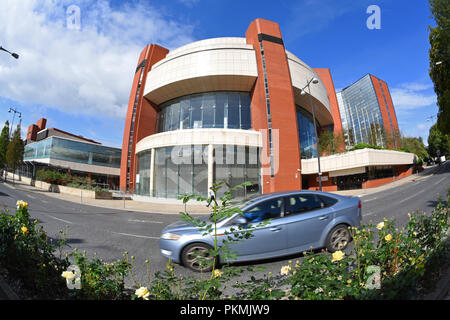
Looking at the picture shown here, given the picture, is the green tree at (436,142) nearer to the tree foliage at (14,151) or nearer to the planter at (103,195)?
the planter at (103,195)

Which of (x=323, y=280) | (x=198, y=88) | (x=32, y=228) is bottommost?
(x=323, y=280)

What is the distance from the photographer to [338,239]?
4109mm

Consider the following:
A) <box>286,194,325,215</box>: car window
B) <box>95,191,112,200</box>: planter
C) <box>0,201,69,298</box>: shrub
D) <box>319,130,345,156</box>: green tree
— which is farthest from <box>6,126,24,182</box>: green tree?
<box>319,130,345,156</box>: green tree

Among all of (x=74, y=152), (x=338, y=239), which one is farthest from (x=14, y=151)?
(x=338, y=239)

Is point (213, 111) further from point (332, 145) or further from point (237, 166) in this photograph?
point (332, 145)

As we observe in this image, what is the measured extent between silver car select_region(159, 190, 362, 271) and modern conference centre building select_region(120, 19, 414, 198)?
1536cm

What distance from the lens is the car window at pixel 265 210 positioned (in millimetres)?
3779

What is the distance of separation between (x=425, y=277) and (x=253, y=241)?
2.36m

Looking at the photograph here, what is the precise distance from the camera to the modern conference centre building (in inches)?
872

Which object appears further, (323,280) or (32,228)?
(32,228)

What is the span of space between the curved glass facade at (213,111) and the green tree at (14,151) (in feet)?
83.2
